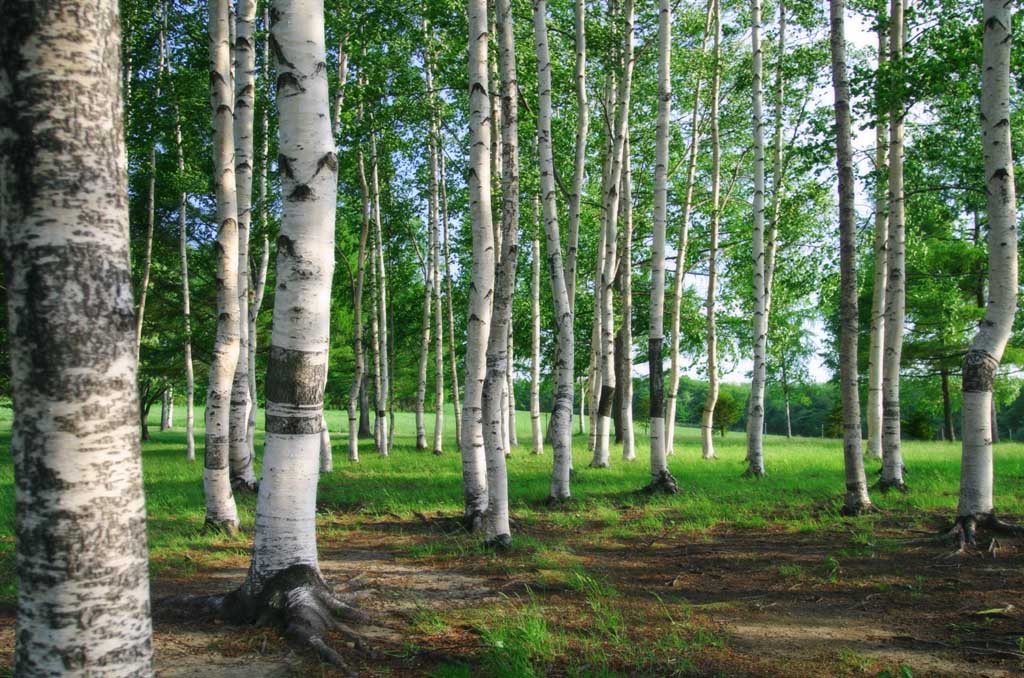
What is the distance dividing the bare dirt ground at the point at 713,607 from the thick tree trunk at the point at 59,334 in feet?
7.12

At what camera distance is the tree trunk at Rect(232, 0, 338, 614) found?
5102mm

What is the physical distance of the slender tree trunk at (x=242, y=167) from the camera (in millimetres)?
9938

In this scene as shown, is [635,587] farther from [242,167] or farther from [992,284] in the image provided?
[242,167]

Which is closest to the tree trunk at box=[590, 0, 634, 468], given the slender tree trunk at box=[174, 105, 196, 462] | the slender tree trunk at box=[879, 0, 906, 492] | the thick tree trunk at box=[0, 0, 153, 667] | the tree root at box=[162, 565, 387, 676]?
the slender tree trunk at box=[879, 0, 906, 492]

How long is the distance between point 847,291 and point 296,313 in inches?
309

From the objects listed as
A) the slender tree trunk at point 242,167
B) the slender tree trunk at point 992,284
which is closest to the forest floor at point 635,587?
the slender tree trunk at point 992,284

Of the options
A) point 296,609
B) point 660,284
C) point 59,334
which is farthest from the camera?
point 660,284

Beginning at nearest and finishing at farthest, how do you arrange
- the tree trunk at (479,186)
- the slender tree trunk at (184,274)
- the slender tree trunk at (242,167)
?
the tree trunk at (479,186) → the slender tree trunk at (242,167) → the slender tree trunk at (184,274)

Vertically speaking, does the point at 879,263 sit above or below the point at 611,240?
below

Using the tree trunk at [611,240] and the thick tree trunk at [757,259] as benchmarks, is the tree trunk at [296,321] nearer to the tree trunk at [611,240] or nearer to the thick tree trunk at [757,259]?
the tree trunk at [611,240]

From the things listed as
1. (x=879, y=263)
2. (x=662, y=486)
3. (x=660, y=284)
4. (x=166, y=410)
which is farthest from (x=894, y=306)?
(x=166, y=410)

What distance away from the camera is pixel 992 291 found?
7.87 metres

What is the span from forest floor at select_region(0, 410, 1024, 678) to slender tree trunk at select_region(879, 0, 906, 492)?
2.00 feet

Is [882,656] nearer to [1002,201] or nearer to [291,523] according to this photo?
[291,523]
